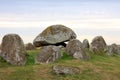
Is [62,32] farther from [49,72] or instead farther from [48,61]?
[49,72]

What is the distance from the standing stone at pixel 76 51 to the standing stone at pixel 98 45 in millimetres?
6967

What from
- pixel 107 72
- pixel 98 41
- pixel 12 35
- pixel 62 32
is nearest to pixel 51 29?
pixel 62 32

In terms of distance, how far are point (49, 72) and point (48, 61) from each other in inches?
215

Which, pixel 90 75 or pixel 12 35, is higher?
pixel 12 35

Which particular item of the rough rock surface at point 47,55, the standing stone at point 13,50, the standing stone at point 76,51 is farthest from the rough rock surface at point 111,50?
the standing stone at point 13,50

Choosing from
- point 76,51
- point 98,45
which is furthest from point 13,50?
point 98,45

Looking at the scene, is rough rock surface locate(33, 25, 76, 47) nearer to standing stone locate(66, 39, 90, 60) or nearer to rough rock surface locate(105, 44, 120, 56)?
rough rock surface locate(105, 44, 120, 56)

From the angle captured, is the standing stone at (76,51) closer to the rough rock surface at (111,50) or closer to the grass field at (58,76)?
A: the grass field at (58,76)

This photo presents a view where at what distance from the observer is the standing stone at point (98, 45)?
190 ft

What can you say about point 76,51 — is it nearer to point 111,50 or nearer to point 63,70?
point 63,70


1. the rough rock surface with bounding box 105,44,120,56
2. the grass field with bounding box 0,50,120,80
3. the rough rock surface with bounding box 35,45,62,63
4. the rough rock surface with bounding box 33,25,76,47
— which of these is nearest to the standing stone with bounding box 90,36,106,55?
the rough rock surface with bounding box 105,44,120,56

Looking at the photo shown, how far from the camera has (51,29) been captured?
58.2 metres

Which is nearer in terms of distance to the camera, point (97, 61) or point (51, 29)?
point (97, 61)

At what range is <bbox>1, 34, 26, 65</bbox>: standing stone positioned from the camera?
149 ft
